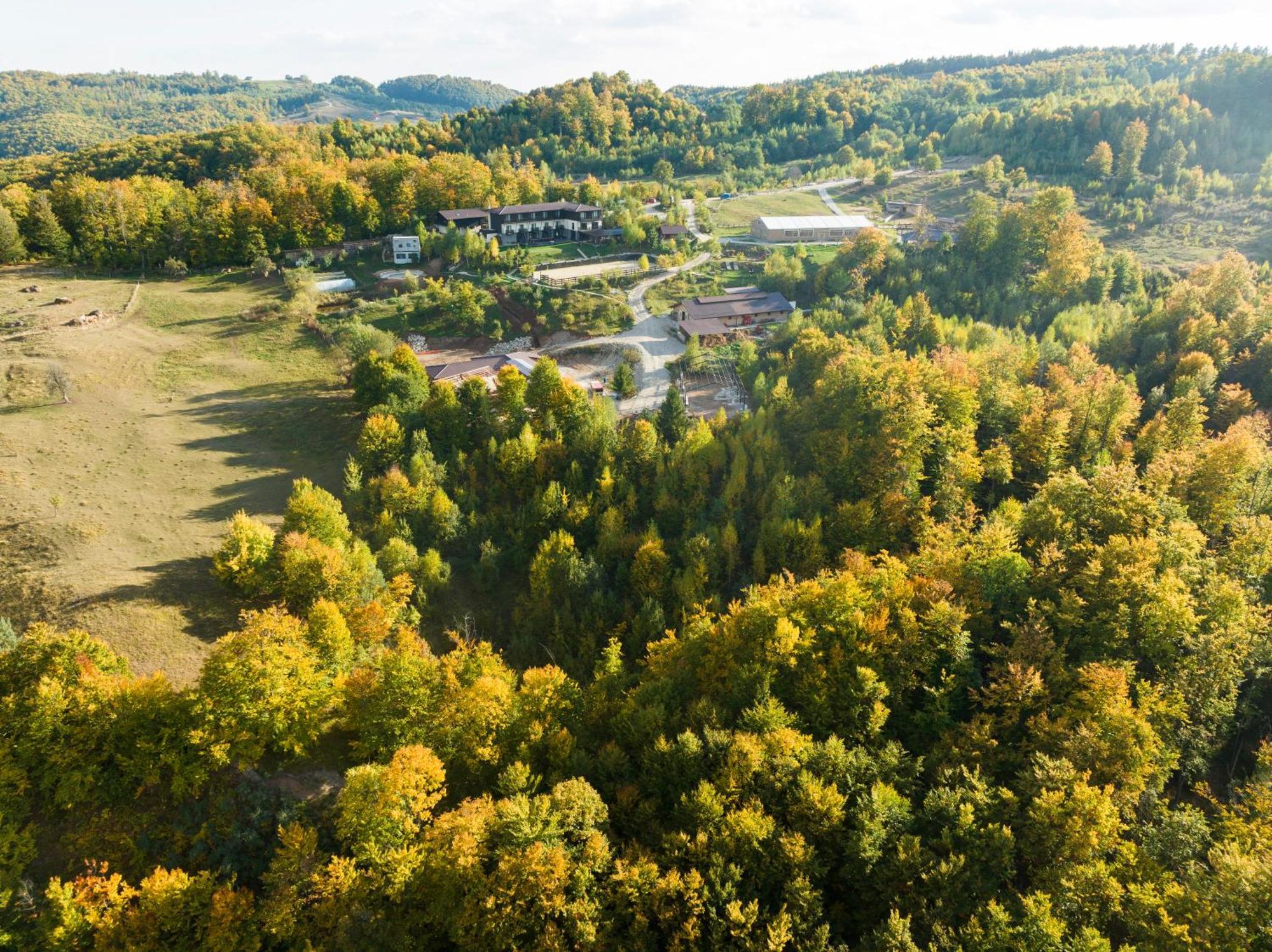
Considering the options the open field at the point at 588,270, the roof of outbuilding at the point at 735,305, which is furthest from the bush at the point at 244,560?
the open field at the point at 588,270

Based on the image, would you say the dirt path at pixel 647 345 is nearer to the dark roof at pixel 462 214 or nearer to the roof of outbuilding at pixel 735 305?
the roof of outbuilding at pixel 735 305

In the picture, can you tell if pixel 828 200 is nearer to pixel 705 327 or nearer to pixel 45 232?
pixel 705 327

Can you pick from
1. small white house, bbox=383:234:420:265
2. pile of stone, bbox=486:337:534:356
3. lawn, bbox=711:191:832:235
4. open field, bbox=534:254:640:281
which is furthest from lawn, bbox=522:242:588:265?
lawn, bbox=711:191:832:235

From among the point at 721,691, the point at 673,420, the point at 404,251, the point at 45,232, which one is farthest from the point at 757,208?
the point at 721,691

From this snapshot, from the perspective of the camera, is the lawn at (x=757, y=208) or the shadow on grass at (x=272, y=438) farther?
the lawn at (x=757, y=208)

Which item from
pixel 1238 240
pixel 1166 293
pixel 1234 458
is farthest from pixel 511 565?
pixel 1238 240
